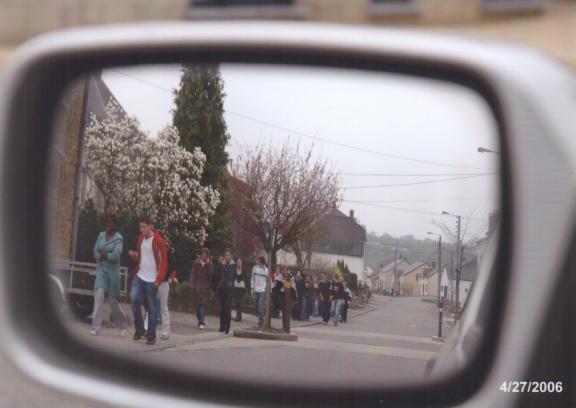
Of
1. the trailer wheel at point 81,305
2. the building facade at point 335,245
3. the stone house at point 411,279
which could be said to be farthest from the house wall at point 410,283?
the trailer wheel at point 81,305

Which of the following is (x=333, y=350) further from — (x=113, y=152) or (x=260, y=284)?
(x=113, y=152)

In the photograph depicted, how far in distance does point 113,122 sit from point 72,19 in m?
18.1

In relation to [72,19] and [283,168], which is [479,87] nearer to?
[283,168]

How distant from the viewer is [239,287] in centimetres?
183

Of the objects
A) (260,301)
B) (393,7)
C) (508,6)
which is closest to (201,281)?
(260,301)

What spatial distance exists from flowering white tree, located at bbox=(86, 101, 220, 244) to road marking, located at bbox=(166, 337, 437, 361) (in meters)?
0.24

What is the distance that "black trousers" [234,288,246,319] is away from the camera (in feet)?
6.00

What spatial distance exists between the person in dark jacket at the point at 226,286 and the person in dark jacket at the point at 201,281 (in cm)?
3

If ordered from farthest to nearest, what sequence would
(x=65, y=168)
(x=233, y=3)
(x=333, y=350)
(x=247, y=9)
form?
(x=233, y=3)
(x=247, y=9)
(x=65, y=168)
(x=333, y=350)

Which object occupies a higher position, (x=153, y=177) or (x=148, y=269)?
(x=153, y=177)

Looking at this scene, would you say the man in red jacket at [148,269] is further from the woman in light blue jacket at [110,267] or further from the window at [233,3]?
the window at [233,3]

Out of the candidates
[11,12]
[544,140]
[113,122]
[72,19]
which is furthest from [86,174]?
[11,12]

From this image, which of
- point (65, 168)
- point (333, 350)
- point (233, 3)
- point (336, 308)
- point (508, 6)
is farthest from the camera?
point (508, 6)

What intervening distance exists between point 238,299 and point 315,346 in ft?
0.71
